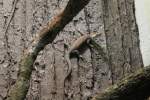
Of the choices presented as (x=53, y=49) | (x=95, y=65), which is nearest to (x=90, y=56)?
(x=95, y=65)

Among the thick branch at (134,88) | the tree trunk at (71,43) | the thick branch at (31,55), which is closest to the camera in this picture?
the thick branch at (134,88)

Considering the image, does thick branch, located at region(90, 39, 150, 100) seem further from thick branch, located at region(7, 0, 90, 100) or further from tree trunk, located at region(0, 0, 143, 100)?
tree trunk, located at region(0, 0, 143, 100)

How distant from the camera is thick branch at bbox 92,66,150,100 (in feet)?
3.44

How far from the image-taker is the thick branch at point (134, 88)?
1.05 metres

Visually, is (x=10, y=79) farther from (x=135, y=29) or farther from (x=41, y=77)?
(x=135, y=29)

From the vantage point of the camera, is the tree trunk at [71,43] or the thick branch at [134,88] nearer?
the thick branch at [134,88]

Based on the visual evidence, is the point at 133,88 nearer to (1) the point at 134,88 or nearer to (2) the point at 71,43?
(1) the point at 134,88

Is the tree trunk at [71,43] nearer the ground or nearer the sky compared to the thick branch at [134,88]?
nearer the sky

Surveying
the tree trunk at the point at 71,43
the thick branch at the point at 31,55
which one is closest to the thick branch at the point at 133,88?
the thick branch at the point at 31,55

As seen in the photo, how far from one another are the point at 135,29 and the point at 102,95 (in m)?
1.07

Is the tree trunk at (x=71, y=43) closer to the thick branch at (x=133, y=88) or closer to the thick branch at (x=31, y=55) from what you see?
the thick branch at (x=31, y=55)

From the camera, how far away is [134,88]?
1064mm

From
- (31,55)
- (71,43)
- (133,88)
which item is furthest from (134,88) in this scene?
(71,43)

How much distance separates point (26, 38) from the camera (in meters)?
2.07
